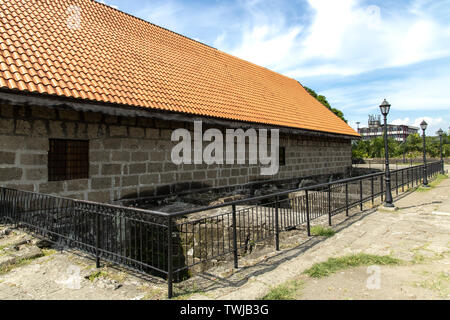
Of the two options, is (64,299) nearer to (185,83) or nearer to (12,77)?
(12,77)

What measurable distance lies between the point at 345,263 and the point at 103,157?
18.7 feet

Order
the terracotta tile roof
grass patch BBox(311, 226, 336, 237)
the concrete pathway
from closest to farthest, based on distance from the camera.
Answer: the concrete pathway < grass patch BBox(311, 226, 336, 237) < the terracotta tile roof

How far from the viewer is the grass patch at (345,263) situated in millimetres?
3797

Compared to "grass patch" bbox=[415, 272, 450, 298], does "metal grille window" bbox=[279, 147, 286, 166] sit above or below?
above

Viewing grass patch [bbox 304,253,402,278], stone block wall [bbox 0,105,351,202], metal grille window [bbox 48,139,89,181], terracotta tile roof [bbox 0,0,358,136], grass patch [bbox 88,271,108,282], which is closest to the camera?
grass patch [bbox 88,271,108,282]

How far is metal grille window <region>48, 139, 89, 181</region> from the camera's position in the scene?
6.07 m

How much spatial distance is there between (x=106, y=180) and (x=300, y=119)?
31.9ft

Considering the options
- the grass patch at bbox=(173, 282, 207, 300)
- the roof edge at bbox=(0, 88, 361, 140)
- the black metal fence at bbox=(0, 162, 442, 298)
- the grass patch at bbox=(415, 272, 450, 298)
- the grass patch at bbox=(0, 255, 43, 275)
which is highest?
the roof edge at bbox=(0, 88, 361, 140)

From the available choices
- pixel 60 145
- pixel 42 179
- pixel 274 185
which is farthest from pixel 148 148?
pixel 274 185

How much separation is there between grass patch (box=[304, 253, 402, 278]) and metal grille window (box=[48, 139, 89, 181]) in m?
5.43

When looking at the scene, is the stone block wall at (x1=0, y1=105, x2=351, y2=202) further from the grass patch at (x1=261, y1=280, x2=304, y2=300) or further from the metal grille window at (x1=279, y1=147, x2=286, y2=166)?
the grass patch at (x1=261, y1=280, x2=304, y2=300)

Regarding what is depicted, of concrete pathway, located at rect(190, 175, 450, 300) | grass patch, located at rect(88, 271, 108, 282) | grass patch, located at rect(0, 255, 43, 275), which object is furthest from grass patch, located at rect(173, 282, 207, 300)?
grass patch, located at rect(0, 255, 43, 275)

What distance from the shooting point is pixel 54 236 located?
5066mm

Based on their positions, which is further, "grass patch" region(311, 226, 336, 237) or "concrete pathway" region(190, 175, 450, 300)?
"grass patch" region(311, 226, 336, 237)
